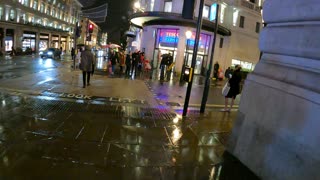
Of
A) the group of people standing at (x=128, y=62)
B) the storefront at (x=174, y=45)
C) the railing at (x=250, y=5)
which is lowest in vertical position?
the group of people standing at (x=128, y=62)

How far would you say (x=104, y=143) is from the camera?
6.07 m

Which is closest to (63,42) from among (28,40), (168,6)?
(28,40)

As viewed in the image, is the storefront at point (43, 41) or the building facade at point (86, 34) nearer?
the building facade at point (86, 34)

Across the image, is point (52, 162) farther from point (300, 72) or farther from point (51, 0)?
point (51, 0)

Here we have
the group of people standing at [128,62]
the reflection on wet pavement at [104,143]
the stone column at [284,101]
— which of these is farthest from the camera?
the group of people standing at [128,62]

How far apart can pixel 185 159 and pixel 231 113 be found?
5.74 metres

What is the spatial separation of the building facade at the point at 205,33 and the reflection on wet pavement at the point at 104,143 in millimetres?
20520

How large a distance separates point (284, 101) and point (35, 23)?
56.7m

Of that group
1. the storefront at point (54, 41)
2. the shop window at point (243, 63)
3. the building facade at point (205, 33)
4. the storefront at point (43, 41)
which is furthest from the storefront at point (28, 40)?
the shop window at point (243, 63)

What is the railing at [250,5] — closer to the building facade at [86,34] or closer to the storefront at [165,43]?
the storefront at [165,43]

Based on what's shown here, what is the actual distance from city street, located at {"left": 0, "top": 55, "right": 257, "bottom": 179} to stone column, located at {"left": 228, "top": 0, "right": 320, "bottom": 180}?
1.63ft

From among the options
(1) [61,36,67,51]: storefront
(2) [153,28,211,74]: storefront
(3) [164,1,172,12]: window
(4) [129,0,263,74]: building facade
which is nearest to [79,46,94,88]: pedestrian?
(4) [129,0,263,74]: building facade

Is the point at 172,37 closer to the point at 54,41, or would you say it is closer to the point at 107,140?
the point at 107,140

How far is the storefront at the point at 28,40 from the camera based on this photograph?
1997 inches
